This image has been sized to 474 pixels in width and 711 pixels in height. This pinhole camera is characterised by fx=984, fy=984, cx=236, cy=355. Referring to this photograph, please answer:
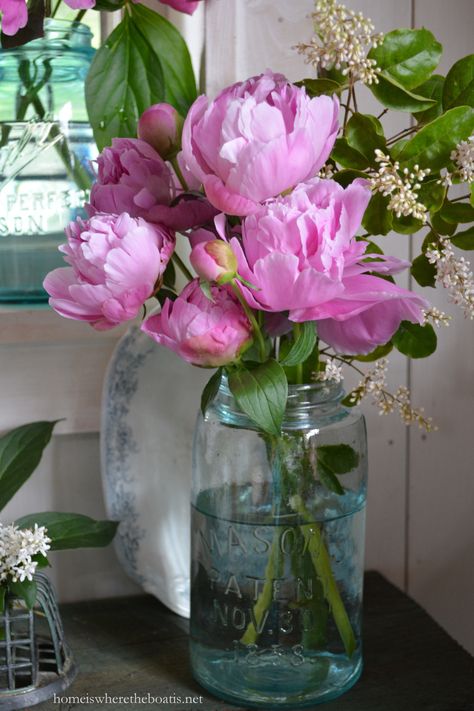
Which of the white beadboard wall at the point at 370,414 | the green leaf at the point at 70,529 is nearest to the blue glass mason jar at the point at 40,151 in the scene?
the white beadboard wall at the point at 370,414

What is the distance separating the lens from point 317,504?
2.26 feet

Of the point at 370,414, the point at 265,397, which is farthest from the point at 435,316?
the point at 370,414

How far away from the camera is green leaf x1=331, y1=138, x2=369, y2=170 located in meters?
0.62

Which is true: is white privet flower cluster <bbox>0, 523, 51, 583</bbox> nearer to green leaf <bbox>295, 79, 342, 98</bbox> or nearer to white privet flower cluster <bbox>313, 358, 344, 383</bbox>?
white privet flower cluster <bbox>313, 358, 344, 383</bbox>

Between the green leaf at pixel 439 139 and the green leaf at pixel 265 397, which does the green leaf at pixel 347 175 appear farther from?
the green leaf at pixel 265 397

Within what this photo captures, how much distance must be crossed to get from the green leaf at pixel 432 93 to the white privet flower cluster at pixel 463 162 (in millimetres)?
56

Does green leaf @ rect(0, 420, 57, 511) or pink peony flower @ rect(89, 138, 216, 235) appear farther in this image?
green leaf @ rect(0, 420, 57, 511)

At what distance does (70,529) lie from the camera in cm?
78

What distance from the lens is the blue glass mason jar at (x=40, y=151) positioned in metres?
0.79

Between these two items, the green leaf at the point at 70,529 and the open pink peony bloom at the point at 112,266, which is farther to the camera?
the green leaf at the point at 70,529

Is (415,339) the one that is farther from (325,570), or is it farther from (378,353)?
(325,570)

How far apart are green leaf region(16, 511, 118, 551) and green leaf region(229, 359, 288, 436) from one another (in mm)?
260

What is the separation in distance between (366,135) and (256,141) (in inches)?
4.8

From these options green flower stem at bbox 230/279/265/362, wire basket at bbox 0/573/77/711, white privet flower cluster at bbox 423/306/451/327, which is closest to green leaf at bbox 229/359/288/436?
green flower stem at bbox 230/279/265/362
